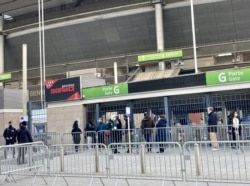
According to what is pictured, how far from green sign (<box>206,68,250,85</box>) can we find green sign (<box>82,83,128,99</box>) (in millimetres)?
4658

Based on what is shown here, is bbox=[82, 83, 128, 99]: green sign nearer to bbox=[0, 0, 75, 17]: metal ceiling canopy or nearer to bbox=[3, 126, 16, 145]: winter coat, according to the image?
bbox=[3, 126, 16, 145]: winter coat

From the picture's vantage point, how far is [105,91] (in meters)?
19.2

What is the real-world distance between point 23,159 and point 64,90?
11.0 metres

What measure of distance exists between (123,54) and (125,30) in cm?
299

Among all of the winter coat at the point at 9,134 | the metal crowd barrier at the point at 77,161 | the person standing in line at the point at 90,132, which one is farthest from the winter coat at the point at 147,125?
the winter coat at the point at 9,134

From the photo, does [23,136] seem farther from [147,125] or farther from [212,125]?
[212,125]

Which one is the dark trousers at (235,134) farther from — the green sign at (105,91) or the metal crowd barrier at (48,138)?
the metal crowd barrier at (48,138)

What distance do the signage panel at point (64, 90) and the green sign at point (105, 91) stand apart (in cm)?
57

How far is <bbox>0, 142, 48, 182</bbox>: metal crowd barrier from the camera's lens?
31.5 feet

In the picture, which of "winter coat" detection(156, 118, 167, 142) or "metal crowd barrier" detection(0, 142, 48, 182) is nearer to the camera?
"metal crowd barrier" detection(0, 142, 48, 182)

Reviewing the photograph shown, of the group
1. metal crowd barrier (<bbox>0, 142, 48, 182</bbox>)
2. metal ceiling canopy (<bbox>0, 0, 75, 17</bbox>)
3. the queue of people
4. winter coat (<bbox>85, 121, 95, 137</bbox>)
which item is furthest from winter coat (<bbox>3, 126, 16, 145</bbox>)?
metal ceiling canopy (<bbox>0, 0, 75, 17</bbox>)

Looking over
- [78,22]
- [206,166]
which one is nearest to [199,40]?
[78,22]

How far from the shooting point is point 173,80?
17.5 metres

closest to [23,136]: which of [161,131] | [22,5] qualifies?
[161,131]
